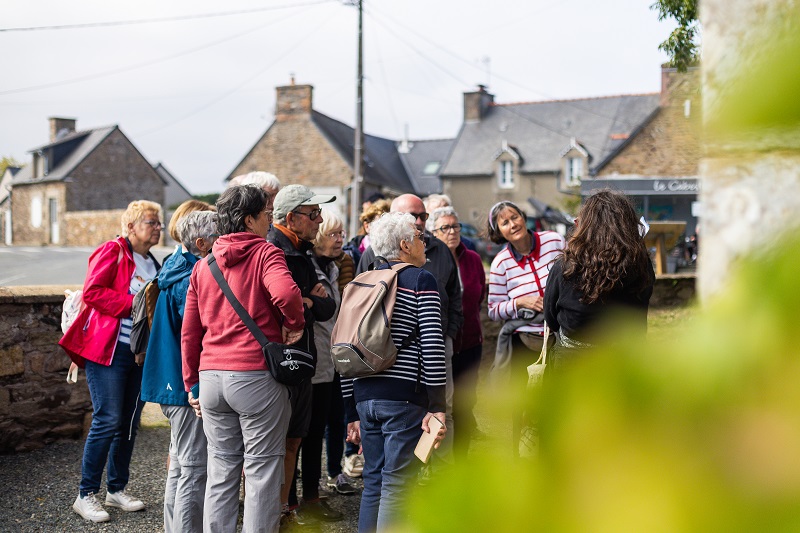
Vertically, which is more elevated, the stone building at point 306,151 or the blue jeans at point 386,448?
the stone building at point 306,151

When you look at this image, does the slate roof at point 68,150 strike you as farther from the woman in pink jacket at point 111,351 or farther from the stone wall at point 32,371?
the woman in pink jacket at point 111,351

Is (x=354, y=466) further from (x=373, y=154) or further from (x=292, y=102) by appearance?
(x=373, y=154)

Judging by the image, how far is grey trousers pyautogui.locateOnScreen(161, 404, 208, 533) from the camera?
13.5 feet

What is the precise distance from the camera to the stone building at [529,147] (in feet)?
145

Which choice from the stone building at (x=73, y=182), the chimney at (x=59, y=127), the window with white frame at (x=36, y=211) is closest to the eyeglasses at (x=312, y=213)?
the stone building at (x=73, y=182)

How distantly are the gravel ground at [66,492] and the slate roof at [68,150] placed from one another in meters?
47.0

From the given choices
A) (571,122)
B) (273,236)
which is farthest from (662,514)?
(571,122)

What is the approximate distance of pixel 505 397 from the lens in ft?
2.24

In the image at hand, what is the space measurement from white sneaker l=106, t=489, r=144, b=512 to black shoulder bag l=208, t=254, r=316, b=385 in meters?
1.80

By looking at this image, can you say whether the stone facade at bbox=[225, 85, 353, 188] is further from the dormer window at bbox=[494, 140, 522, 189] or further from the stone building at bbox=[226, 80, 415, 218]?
the dormer window at bbox=[494, 140, 522, 189]

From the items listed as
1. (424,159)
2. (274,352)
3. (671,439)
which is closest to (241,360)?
(274,352)

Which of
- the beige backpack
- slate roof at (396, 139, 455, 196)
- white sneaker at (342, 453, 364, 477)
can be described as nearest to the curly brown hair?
the beige backpack

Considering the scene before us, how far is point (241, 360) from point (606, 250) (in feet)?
5.93

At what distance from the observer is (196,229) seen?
420 cm
